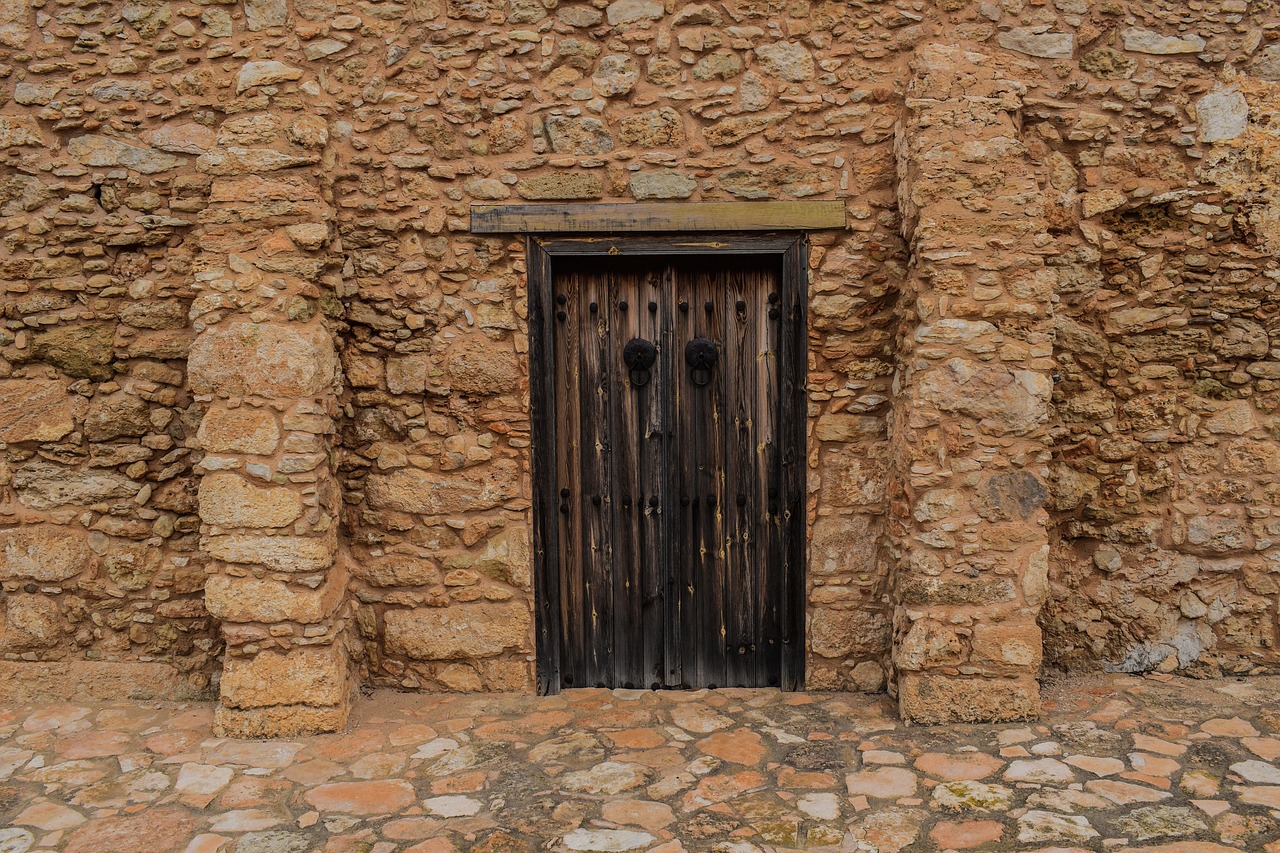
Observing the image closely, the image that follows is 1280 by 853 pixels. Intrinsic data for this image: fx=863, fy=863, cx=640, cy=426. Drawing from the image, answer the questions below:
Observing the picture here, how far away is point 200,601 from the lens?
3.95 metres

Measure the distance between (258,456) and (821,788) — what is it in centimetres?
252

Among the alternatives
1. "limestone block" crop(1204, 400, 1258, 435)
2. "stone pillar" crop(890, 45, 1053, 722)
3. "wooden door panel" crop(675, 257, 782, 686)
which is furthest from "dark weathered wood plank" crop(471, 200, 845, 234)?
"limestone block" crop(1204, 400, 1258, 435)

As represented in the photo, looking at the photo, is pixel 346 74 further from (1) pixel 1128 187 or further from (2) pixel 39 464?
(1) pixel 1128 187

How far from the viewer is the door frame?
12.6 ft

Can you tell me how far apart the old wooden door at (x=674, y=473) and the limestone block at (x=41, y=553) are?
2.17m

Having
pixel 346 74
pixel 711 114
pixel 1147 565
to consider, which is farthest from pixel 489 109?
pixel 1147 565

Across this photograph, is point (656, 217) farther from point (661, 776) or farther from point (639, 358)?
point (661, 776)

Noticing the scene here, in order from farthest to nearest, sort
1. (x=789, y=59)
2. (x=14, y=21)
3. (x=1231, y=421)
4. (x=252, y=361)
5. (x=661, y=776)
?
1. (x=1231, y=421)
2. (x=14, y=21)
3. (x=789, y=59)
4. (x=252, y=361)
5. (x=661, y=776)

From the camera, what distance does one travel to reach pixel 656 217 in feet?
12.4

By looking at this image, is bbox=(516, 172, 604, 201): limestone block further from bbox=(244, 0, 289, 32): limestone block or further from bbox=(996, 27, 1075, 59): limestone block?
bbox=(996, 27, 1075, 59): limestone block

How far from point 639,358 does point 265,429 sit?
1.61m

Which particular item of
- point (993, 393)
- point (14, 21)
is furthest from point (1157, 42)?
point (14, 21)

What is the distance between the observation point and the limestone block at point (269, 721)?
355cm

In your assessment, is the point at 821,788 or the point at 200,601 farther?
the point at 200,601
